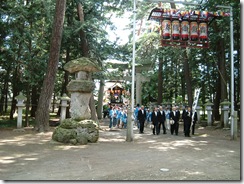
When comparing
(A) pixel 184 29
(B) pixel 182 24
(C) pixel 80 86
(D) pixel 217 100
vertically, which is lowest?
(D) pixel 217 100

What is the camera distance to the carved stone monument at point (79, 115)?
10477 mm

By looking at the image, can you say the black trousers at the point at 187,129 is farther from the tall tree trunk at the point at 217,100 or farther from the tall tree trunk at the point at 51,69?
the tall tree trunk at the point at 217,100

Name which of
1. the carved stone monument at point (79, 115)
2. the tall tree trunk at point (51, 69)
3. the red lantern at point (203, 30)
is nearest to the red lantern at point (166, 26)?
the red lantern at point (203, 30)

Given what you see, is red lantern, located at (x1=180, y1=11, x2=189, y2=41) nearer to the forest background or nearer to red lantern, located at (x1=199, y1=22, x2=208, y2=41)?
red lantern, located at (x1=199, y1=22, x2=208, y2=41)

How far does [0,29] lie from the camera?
16.3 m

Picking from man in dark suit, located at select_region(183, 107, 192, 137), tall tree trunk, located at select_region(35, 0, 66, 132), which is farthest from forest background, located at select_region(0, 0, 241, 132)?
man in dark suit, located at select_region(183, 107, 192, 137)

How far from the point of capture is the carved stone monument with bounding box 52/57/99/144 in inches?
412

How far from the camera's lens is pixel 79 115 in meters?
11.1

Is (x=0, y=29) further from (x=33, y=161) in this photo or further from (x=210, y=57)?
(x=210, y=57)

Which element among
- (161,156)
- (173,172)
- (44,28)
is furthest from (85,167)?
(44,28)

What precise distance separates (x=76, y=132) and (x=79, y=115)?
0.83 metres

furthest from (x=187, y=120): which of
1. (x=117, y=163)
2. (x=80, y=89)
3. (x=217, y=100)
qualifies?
(x=217, y=100)

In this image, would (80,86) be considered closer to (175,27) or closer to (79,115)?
(79,115)

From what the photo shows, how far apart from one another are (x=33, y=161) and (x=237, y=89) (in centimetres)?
1969
